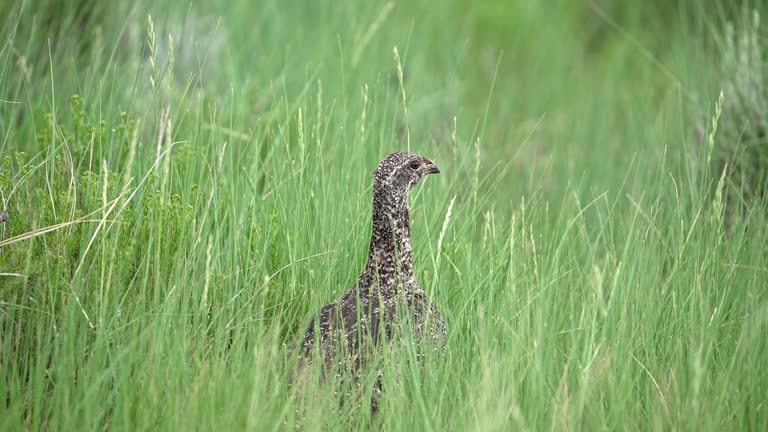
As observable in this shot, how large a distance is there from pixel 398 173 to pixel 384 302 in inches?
26.3

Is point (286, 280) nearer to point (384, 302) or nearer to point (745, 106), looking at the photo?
point (384, 302)

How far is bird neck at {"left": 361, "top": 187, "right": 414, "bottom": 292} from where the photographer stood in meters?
4.58

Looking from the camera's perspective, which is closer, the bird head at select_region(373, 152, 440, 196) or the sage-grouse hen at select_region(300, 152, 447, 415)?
the sage-grouse hen at select_region(300, 152, 447, 415)

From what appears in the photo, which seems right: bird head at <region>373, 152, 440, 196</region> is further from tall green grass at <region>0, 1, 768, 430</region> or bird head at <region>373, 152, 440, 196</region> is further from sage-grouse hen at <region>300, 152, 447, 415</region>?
tall green grass at <region>0, 1, 768, 430</region>

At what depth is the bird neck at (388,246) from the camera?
4.58 metres

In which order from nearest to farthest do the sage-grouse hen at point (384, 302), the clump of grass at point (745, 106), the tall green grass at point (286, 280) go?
the tall green grass at point (286, 280)
the sage-grouse hen at point (384, 302)
the clump of grass at point (745, 106)

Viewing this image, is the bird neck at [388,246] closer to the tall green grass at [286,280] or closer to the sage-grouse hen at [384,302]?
the sage-grouse hen at [384,302]

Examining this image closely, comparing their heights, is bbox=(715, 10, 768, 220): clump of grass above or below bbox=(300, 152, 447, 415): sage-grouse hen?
above

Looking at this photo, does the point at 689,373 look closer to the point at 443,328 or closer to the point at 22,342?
the point at 443,328

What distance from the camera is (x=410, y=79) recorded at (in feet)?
27.7

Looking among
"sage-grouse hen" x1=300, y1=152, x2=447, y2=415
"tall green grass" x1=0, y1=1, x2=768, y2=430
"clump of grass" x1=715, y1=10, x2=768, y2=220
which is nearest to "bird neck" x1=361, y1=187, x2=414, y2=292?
"sage-grouse hen" x1=300, y1=152, x2=447, y2=415

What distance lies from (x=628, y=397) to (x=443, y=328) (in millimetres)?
914

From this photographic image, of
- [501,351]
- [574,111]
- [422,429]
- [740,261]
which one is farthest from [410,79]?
[422,429]

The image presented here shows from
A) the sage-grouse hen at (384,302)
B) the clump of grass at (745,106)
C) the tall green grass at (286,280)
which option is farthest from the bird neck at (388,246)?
the clump of grass at (745,106)
